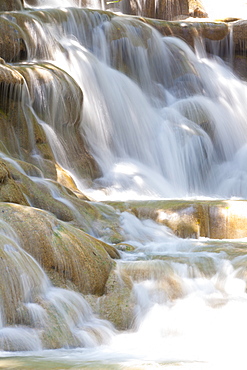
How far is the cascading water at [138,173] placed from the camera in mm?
4762

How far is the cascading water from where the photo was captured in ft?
15.6

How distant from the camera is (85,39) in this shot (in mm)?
15641

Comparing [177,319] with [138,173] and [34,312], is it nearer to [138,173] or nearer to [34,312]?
[34,312]

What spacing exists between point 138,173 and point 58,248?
7.48m

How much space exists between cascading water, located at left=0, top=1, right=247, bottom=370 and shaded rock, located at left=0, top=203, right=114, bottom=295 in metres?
0.14

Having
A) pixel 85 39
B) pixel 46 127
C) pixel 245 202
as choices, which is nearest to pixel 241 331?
pixel 245 202

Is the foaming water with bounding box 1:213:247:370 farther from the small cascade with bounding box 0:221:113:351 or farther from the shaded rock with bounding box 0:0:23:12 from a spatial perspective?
the shaded rock with bounding box 0:0:23:12

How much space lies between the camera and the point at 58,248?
5598 mm

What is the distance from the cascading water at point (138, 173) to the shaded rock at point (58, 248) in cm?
14

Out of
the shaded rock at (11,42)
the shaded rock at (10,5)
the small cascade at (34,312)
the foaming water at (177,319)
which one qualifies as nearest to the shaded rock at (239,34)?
the shaded rock at (10,5)

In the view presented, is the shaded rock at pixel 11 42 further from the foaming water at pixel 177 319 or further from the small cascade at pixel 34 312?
the small cascade at pixel 34 312

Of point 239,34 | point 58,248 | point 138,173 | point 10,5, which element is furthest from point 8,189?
point 239,34

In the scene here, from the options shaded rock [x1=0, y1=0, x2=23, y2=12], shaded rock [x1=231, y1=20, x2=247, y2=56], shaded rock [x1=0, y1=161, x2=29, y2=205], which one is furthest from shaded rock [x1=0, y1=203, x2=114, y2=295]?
shaded rock [x1=231, y1=20, x2=247, y2=56]

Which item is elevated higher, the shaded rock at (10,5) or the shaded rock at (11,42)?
the shaded rock at (10,5)
